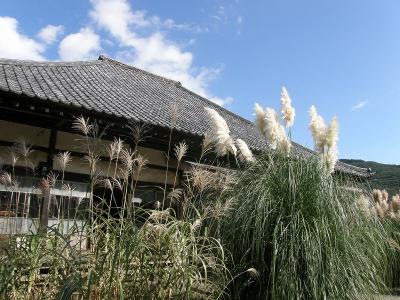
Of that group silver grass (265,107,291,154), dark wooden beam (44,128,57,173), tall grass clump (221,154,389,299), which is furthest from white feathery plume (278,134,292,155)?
dark wooden beam (44,128,57,173)

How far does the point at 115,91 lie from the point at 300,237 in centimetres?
639

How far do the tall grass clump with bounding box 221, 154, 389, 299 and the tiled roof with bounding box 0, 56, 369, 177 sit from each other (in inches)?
27.1

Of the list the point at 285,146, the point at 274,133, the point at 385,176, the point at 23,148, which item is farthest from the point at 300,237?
the point at 385,176

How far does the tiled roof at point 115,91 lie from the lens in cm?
598

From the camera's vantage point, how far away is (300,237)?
9.71 ft

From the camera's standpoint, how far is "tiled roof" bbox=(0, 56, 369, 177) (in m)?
5.98

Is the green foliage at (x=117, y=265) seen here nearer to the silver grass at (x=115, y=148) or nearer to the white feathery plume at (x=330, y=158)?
the silver grass at (x=115, y=148)

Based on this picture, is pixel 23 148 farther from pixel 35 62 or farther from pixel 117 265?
pixel 35 62

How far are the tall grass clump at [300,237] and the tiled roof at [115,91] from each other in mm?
688

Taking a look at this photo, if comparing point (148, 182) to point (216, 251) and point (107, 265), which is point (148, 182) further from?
point (107, 265)

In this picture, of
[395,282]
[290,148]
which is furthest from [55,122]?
[395,282]

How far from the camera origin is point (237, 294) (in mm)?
3053

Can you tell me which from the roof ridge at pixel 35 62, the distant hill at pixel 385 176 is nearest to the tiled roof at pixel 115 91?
the roof ridge at pixel 35 62

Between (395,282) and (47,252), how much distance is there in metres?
4.50
